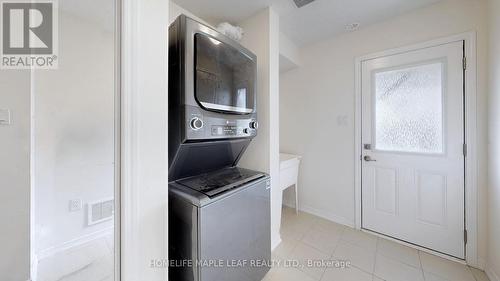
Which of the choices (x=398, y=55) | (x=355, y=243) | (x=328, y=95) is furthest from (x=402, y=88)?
(x=355, y=243)

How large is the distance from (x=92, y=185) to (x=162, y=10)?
2.74 ft

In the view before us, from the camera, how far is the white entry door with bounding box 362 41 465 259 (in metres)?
1.61

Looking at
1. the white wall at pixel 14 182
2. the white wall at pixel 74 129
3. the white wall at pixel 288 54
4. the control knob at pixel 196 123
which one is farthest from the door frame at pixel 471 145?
the white wall at pixel 14 182

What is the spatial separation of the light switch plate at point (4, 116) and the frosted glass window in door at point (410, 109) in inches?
118

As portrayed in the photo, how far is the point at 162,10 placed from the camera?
787 mm

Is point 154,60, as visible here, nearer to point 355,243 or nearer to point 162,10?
point 162,10

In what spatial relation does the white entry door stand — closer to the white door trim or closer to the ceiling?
the ceiling

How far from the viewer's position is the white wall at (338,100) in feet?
4.99

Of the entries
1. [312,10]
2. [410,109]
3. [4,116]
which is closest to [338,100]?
[410,109]

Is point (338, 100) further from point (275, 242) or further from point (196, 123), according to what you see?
point (196, 123)

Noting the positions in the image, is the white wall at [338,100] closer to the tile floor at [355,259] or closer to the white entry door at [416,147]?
the white entry door at [416,147]

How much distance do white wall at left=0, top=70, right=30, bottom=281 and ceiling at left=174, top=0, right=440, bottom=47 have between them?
133cm

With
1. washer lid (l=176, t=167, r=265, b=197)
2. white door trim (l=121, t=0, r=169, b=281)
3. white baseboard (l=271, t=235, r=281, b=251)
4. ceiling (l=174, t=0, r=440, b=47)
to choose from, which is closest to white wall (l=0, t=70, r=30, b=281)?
white door trim (l=121, t=0, r=169, b=281)

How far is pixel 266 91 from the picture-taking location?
1.70m
